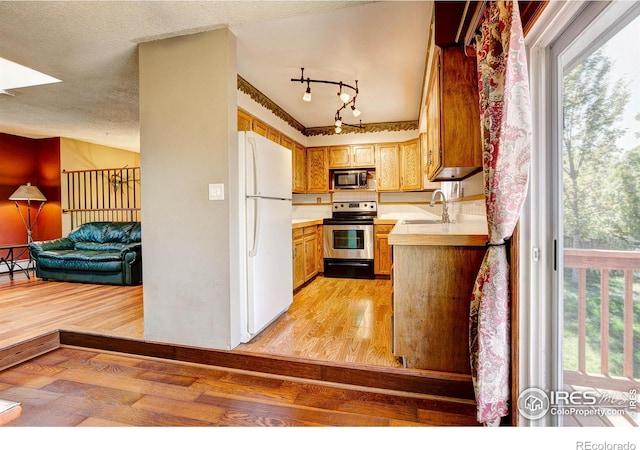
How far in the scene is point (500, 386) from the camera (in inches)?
59.2

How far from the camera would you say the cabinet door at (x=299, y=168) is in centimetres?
490

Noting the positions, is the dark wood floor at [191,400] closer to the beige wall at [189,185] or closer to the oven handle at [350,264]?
the beige wall at [189,185]

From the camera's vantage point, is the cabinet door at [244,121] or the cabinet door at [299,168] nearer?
the cabinet door at [244,121]

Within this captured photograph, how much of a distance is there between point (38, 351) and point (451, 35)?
375 cm

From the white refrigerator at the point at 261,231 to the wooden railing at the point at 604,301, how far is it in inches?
77.1

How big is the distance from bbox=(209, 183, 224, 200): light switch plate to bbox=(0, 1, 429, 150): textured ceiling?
1.12m

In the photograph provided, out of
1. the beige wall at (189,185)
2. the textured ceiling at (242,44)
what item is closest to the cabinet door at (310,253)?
the textured ceiling at (242,44)

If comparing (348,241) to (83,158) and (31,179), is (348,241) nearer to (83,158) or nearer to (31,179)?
(83,158)

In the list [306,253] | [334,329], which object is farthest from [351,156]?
[334,329]

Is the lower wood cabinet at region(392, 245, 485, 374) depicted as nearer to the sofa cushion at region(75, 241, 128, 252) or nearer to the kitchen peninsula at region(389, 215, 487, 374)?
the kitchen peninsula at region(389, 215, 487, 374)

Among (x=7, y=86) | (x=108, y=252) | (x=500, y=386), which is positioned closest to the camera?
(x=500, y=386)
